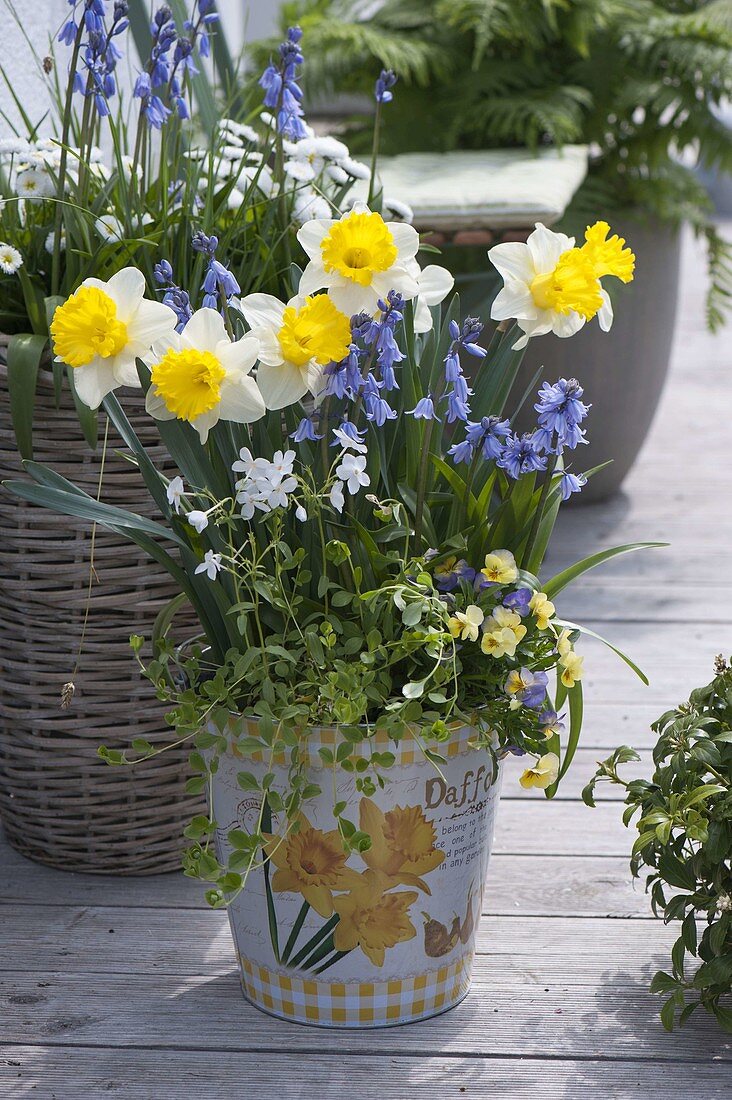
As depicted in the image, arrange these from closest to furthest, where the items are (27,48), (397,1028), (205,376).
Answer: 1. (205,376)
2. (397,1028)
3. (27,48)

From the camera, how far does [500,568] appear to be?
98 centimetres

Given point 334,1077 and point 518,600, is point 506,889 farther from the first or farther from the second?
point 518,600

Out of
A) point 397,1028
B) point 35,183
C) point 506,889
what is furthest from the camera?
point 506,889

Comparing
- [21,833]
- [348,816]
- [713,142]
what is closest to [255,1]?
[713,142]

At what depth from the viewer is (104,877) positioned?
1341mm

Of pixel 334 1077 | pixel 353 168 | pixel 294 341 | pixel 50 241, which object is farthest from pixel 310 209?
pixel 334 1077

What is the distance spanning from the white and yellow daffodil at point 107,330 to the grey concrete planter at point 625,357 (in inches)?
59.8

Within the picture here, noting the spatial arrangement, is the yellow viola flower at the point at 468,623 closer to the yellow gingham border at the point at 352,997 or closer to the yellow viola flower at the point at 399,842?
the yellow viola flower at the point at 399,842

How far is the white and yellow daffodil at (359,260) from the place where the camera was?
2.93 ft

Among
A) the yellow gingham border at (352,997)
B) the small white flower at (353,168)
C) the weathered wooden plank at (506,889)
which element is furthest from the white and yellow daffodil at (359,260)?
the weathered wooden plank at (506,889)

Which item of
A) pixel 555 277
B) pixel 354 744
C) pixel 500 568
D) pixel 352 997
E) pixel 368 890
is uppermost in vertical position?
pixel 555 277

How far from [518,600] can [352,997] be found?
372 mm

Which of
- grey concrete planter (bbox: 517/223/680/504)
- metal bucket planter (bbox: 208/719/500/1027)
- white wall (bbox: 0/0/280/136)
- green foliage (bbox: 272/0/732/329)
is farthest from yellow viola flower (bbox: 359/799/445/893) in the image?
green foliage (bbox: 272/0/732/329)

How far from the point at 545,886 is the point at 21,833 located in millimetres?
565
